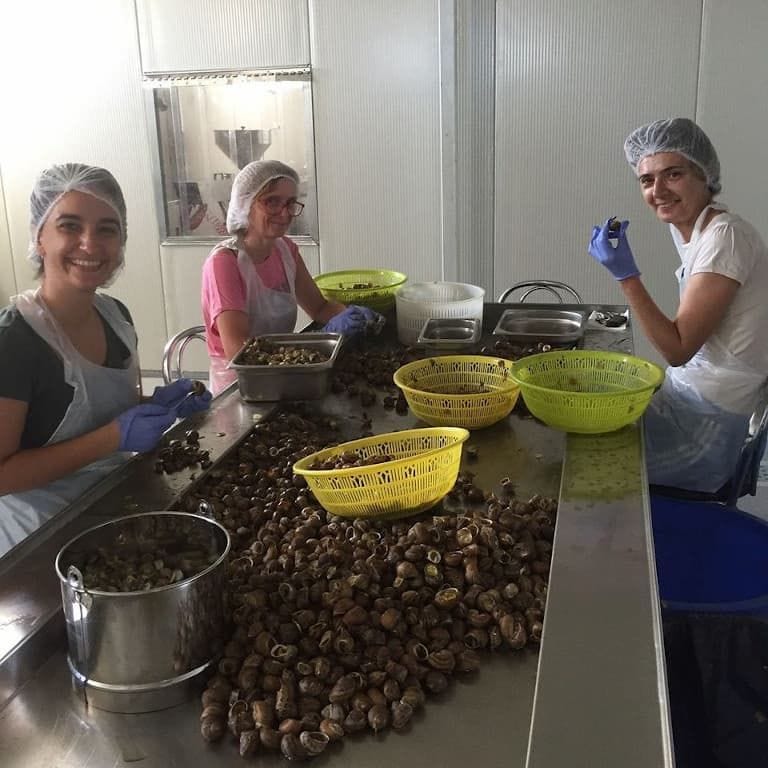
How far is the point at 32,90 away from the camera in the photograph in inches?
161

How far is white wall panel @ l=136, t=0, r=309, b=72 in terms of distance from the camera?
12.2 ft

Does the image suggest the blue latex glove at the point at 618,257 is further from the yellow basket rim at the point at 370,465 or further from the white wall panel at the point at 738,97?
the white wall panel at the point at 738,97

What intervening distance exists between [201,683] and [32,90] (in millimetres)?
3971

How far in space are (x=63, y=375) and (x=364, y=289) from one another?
139cm

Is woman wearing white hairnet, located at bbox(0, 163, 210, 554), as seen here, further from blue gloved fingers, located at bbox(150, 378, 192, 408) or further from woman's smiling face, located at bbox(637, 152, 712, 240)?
woman's smiling face, located at bbox(637, 152, 712, 240)

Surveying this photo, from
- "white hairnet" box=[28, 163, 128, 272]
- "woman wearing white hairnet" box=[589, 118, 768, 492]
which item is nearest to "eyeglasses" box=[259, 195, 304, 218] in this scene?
"white hairnet" box=[28, 163, 128, 272]

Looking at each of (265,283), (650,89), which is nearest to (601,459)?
(265,283)

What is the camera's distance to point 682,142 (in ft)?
6.52

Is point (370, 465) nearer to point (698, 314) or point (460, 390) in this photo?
point (460, 390)

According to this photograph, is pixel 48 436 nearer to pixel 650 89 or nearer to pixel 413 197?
pixel 413 197

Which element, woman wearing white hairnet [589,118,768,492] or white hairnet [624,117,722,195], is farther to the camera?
white hairnet [624,117,722,195]

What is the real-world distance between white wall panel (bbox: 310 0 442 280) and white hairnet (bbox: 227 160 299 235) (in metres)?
1.49

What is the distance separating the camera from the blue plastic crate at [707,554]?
1624 millimetres

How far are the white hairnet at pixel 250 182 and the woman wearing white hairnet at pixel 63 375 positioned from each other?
73 centimetres
